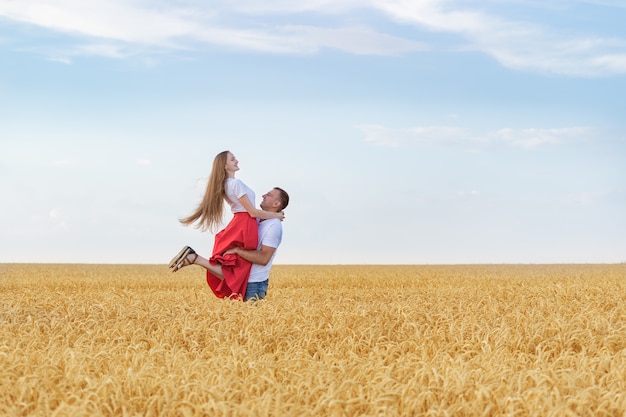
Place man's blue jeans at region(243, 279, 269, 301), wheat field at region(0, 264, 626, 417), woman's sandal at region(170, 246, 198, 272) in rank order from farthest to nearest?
1. man's blue jeans at region(243, 279, 269, 301)
2. woman's sandal at region(170, 246, 198, 272)
3. wheat field at region(0, 264, 626, 417)

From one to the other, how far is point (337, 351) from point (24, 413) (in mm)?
2794

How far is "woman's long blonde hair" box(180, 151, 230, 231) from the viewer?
965 cm

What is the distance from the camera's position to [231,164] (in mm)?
9680

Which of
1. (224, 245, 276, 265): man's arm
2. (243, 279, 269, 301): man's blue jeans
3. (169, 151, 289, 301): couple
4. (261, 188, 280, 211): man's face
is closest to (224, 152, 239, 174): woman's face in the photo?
(169, 151, 289, 301): couple

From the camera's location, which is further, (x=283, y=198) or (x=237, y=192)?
(x=283, y=198)

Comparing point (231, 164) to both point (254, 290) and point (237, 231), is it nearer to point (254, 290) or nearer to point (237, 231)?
point (237, 231)

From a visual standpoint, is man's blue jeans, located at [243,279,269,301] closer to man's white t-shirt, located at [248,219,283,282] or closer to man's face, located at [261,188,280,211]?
man's white t-shirt, located at [248,219,283,282]

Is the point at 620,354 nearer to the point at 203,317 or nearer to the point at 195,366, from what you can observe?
the point at 195,366

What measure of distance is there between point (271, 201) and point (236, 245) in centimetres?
79

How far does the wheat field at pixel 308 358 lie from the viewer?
14.8 feet

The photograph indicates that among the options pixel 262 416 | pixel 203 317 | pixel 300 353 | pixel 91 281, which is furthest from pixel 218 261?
pixel 91 281

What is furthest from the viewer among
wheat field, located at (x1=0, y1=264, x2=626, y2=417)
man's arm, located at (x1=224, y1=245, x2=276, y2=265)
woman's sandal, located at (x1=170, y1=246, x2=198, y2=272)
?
man's arm, located at (x1=224, y1=245, x2=276, y2=265)

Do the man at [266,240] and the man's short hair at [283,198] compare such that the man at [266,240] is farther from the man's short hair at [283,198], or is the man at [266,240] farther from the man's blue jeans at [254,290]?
the man's blue jeans at [254,290]

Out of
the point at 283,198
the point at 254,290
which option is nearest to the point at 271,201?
the point at 283,198
